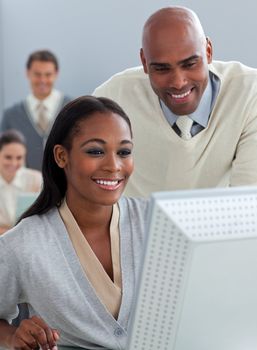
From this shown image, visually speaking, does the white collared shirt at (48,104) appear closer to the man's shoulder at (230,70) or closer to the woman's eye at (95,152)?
the man's shoulder at (230,70)

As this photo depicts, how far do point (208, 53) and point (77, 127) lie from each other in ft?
1.32

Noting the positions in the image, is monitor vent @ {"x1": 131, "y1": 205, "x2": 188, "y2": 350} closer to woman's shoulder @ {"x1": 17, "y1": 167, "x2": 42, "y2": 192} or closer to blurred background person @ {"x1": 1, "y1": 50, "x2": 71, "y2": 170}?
woman's shoulder @ {"x1": 17, "y1": 167, "x2": 42, "y2": 192}

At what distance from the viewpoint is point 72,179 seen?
1.91m

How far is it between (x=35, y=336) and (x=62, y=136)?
494 millimetres

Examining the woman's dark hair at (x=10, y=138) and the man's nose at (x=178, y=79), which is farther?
the woman's dark hair at (x=10, y=138)

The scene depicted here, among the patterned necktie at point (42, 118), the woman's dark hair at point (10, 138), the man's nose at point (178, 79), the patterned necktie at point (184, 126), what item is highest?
the man's nose at point (178, 79)

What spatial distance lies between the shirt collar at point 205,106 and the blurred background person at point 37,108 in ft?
9.93

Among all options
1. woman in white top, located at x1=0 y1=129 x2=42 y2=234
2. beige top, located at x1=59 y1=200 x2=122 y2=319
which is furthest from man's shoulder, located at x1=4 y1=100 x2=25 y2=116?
beige top, located at x1=59 y1=200 x2=122 y2=319

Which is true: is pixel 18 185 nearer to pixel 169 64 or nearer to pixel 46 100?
pixel 46 100

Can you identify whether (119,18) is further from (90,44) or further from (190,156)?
(190,156)

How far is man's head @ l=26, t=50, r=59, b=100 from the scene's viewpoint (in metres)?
5.63

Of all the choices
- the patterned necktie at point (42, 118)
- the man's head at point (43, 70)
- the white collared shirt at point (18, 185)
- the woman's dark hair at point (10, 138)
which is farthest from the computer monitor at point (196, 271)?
the man's head at point (43, 70)

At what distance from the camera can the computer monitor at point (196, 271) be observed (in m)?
1.33

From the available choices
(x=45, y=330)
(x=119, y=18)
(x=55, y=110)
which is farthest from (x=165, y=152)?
(x=119, y=18)
